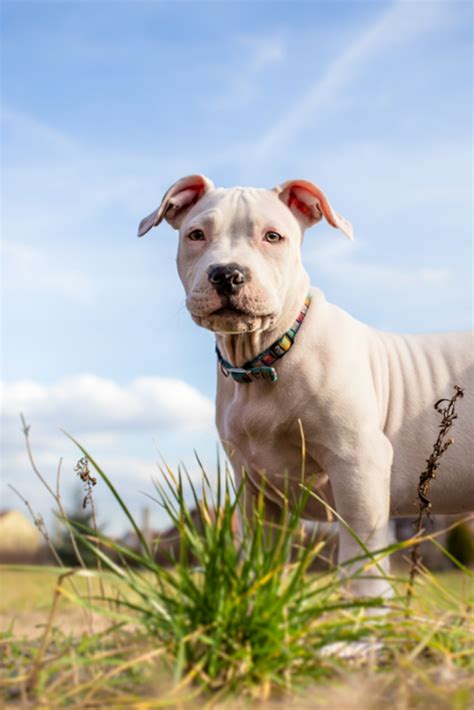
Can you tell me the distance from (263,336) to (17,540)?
17685 millimetres

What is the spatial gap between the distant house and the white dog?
1659 cm

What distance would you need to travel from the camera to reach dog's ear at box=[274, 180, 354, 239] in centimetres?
485

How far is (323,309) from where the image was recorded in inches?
Result: 203

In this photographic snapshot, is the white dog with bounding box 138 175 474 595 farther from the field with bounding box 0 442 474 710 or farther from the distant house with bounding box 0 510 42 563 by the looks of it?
the distant house with bounding box 0 510 42 563

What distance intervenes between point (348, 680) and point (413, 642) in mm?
472

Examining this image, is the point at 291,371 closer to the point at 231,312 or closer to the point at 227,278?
the point at 231,312

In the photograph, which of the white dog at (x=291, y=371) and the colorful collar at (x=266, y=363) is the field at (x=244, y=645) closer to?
the white dog at (x=291, y=371)

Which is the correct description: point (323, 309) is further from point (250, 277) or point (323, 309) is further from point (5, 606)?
point (5, 606)

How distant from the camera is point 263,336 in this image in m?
4.84

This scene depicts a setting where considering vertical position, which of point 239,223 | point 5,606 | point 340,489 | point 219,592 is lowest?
point 5,606

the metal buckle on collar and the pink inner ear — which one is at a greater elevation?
the pink inner ear

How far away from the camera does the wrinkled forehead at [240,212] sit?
4547mm

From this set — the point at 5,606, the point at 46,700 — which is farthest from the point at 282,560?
the point at 5,606

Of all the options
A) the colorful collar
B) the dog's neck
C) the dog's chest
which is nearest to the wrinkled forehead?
the dog's neck
